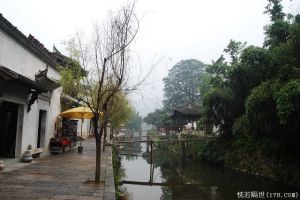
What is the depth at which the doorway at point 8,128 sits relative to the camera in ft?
40.2

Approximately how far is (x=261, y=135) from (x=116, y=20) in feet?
44.3

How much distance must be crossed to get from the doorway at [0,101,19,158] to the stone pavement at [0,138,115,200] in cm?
110

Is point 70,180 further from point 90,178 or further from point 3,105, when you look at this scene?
point 3,105

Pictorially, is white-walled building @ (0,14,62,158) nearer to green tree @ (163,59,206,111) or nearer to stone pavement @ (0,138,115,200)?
stone pavement @ (0,138,115,200)

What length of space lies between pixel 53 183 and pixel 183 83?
6159 centimetres

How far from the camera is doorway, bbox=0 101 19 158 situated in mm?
12266

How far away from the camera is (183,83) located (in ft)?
227

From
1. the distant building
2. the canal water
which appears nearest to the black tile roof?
the canal water

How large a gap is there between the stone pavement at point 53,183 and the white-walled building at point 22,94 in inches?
58.8

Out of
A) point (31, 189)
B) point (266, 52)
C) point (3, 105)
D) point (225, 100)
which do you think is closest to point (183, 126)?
point (225, 100)

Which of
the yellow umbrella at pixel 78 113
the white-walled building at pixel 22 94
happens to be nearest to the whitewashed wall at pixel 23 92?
the white-walled building at pixel 22 94

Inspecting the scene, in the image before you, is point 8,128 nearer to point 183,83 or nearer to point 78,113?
point 78,113

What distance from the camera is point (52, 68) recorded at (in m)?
16.0

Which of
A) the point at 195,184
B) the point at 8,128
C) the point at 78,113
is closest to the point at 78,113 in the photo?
the point at 78,113
